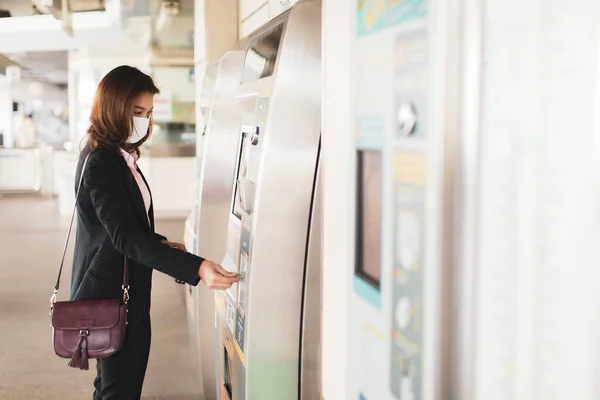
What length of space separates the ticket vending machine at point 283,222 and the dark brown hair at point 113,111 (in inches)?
16.3

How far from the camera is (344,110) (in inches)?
49.1

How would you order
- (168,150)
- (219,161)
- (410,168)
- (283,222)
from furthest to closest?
(168,150) < (219,161) < (283,222) < (410,168)

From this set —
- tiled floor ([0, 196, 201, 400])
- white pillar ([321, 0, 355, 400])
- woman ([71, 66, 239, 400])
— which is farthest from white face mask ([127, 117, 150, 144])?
tiled floor ([0, 196, 201, 400])

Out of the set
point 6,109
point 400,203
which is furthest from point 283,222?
point 6,109

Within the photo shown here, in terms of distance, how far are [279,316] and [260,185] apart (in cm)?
40

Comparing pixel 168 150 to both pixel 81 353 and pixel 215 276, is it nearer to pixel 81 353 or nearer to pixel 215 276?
pixel 81 353

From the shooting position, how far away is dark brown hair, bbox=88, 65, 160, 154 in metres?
2.21

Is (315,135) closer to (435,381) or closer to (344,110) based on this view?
(344,110)

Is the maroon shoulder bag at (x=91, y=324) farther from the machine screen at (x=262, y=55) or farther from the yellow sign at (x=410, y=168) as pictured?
the yellow sign at (x=410, y=168)

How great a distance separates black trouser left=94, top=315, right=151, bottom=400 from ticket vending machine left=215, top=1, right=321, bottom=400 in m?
0.37

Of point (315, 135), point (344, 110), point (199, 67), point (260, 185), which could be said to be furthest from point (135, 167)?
point (199, 67)

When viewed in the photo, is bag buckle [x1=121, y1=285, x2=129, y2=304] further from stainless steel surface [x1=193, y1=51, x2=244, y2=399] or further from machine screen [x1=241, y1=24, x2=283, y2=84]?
stainless steel surface [x1=193, y1=51, x2=244, y2=399]

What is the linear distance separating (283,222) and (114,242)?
1.77ft

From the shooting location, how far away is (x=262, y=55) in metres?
2.14
